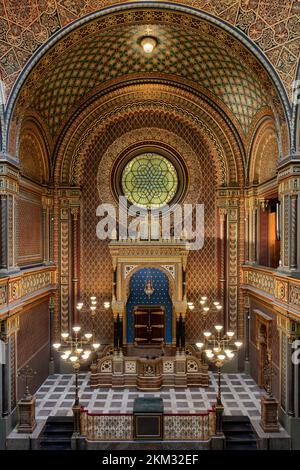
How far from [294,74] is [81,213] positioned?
29.7ft

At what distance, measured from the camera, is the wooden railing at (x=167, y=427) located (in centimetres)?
988

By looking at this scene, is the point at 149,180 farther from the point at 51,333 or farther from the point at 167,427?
the point at 167,427

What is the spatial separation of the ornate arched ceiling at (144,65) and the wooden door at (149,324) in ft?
25.4

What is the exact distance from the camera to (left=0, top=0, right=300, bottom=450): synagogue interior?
32.7 ft

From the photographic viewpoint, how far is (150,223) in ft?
48.4

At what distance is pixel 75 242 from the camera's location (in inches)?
593

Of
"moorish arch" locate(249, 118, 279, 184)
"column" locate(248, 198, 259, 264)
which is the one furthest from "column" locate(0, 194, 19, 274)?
"column" locate(248, 198, 259, 264)

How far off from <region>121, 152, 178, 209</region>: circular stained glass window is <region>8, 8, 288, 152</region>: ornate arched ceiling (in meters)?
3.08

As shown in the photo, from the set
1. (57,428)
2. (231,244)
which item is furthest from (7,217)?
(231,244)

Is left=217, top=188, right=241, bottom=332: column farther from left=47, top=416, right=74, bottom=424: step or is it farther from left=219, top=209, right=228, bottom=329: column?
left=47, top=416, right=74, bottom=424: step

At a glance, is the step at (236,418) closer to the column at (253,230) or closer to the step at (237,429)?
the step at (237,429)

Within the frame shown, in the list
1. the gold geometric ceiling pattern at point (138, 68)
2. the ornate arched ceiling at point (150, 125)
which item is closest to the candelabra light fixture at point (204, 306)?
the ornate arched ceiling at point (150, 125)

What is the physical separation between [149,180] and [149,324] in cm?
584
